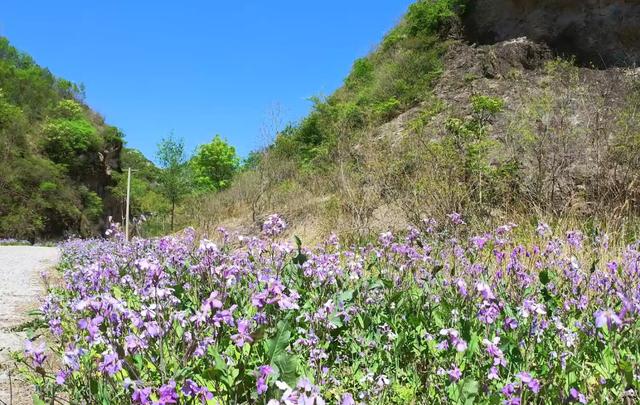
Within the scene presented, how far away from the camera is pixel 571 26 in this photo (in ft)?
62.4

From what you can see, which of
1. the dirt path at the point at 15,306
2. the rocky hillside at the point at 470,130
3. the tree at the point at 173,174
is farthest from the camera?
the tree at the point at 173,174

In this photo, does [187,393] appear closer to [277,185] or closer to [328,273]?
[328,273]

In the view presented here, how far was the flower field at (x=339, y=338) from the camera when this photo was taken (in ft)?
6.10

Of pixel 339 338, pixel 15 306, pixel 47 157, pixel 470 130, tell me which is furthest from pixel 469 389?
pixel 47 157

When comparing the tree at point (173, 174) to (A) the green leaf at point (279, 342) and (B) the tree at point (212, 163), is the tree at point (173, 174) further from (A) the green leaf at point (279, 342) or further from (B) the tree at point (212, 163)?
(A) the green leaf at point (279, 342)

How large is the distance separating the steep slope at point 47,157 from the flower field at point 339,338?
3462 cm

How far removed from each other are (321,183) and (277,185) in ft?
14.0

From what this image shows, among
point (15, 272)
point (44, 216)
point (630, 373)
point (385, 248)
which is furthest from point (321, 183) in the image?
point (44, 216)

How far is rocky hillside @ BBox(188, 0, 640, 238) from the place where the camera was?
28.0 feet

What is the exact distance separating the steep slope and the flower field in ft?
114

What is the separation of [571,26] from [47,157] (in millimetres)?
38759

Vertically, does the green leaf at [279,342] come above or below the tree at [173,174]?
below

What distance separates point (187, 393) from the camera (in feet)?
5.20

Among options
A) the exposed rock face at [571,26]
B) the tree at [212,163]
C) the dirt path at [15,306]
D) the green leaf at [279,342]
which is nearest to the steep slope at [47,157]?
the tree at [212,163]
